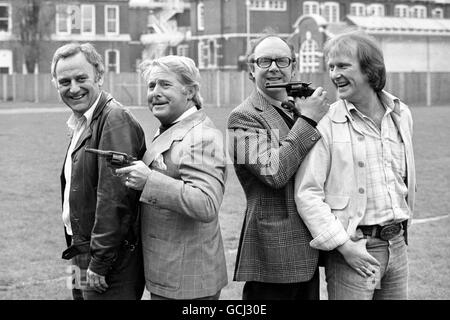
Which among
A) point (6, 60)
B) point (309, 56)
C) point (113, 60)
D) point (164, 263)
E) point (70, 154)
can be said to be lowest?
point (164, 263)

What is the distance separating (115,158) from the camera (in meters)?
3.77

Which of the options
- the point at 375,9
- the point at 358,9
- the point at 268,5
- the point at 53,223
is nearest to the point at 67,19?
the point at 268,5

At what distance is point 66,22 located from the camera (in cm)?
5550

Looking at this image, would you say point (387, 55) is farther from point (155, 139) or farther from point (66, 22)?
point (155, 139)

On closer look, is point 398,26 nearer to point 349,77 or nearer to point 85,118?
point 349,77

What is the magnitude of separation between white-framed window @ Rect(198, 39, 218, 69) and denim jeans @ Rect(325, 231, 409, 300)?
50.1 meters

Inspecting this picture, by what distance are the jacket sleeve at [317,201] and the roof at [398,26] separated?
4245cm

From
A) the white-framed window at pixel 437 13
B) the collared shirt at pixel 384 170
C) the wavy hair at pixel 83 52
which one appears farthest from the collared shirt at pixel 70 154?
the white-framed window at pixel 437 13

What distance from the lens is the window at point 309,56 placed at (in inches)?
1850

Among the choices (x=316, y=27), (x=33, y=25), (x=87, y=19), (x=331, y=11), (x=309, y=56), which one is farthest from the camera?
(x=87, y=19)

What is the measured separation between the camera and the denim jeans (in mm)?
3926

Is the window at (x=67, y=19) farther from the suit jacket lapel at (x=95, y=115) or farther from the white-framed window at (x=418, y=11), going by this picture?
the suit jacket lapel at (x=95, y=115)

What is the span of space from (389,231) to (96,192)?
5.01 ft
